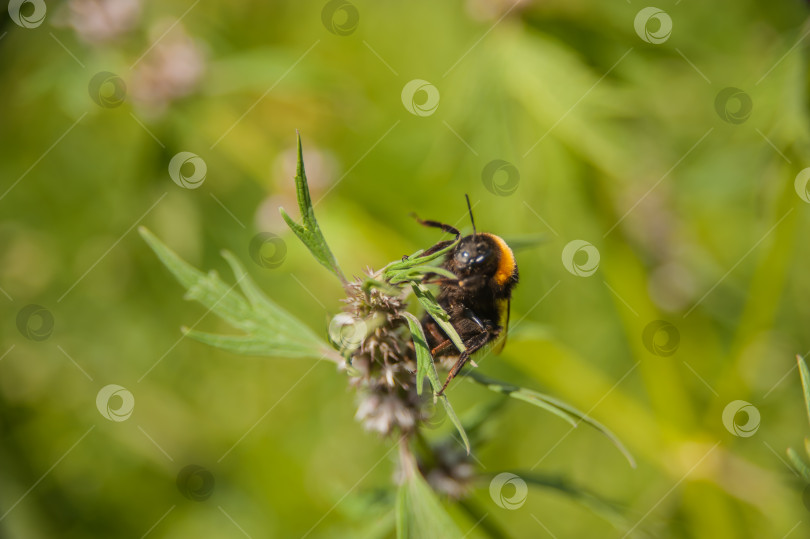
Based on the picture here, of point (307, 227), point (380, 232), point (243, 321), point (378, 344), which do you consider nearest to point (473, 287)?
point (378, 344)

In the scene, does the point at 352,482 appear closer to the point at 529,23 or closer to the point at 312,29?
the point at 529,23

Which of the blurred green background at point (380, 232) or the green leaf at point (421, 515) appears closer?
the green leaf at point (421, 515)

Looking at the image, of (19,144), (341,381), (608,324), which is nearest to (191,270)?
(341,381)

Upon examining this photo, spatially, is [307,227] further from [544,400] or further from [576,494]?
[576,494]

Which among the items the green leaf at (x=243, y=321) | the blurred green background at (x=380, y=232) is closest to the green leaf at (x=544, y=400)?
the green leaf at (x=243, y=321)

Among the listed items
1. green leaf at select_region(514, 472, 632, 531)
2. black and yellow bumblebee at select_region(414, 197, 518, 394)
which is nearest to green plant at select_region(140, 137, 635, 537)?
black and yellow bumblebee at select_region(414, 197, 518, 394)

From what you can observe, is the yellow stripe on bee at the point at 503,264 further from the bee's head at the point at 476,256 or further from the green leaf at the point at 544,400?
the green leaf at the point at 544,400
